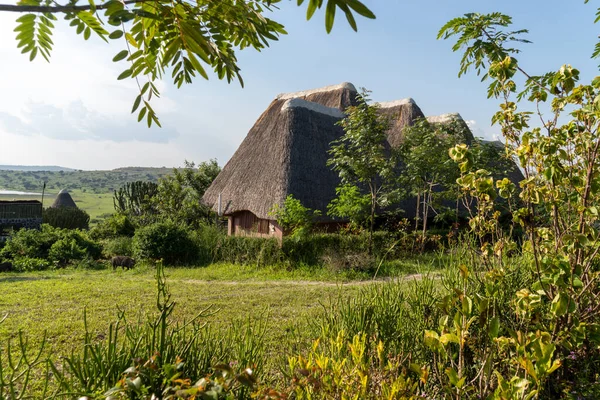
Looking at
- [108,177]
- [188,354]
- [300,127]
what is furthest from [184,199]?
[108,177]

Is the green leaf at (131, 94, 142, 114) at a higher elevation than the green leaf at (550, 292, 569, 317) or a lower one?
higher

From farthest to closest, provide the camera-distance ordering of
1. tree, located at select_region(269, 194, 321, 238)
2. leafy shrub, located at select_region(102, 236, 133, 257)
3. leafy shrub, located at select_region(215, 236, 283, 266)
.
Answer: leafy shrub, located at select_region(102, 236, 133, 257)
tree, located at select_region(269, 194, 321, 238)
leafy shrub, located at select_region(215, 236, 283, 266)

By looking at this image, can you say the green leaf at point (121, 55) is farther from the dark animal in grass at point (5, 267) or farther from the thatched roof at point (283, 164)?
the dark animal in grass at point (5, 267)

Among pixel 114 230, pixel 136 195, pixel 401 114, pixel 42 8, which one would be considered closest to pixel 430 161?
pixel 401 114

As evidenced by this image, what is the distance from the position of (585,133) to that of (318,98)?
53.5 feet

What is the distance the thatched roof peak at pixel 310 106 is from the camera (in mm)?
14617

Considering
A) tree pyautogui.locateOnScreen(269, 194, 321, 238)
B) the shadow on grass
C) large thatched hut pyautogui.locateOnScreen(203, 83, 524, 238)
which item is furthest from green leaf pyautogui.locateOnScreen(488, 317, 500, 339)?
the shadow on grass

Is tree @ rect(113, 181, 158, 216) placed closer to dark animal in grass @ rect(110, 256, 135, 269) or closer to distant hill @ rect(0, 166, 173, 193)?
dark animal in grass @ rect(110, 256, 135, 269)

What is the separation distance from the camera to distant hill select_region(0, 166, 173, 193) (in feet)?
248

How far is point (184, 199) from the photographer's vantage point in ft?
57.2

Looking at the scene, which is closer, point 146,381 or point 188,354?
point 146,381

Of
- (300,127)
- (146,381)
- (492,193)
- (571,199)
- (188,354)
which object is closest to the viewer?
(146,381)

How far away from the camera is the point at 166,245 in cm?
1118

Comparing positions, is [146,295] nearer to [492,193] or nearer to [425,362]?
[425,362]
